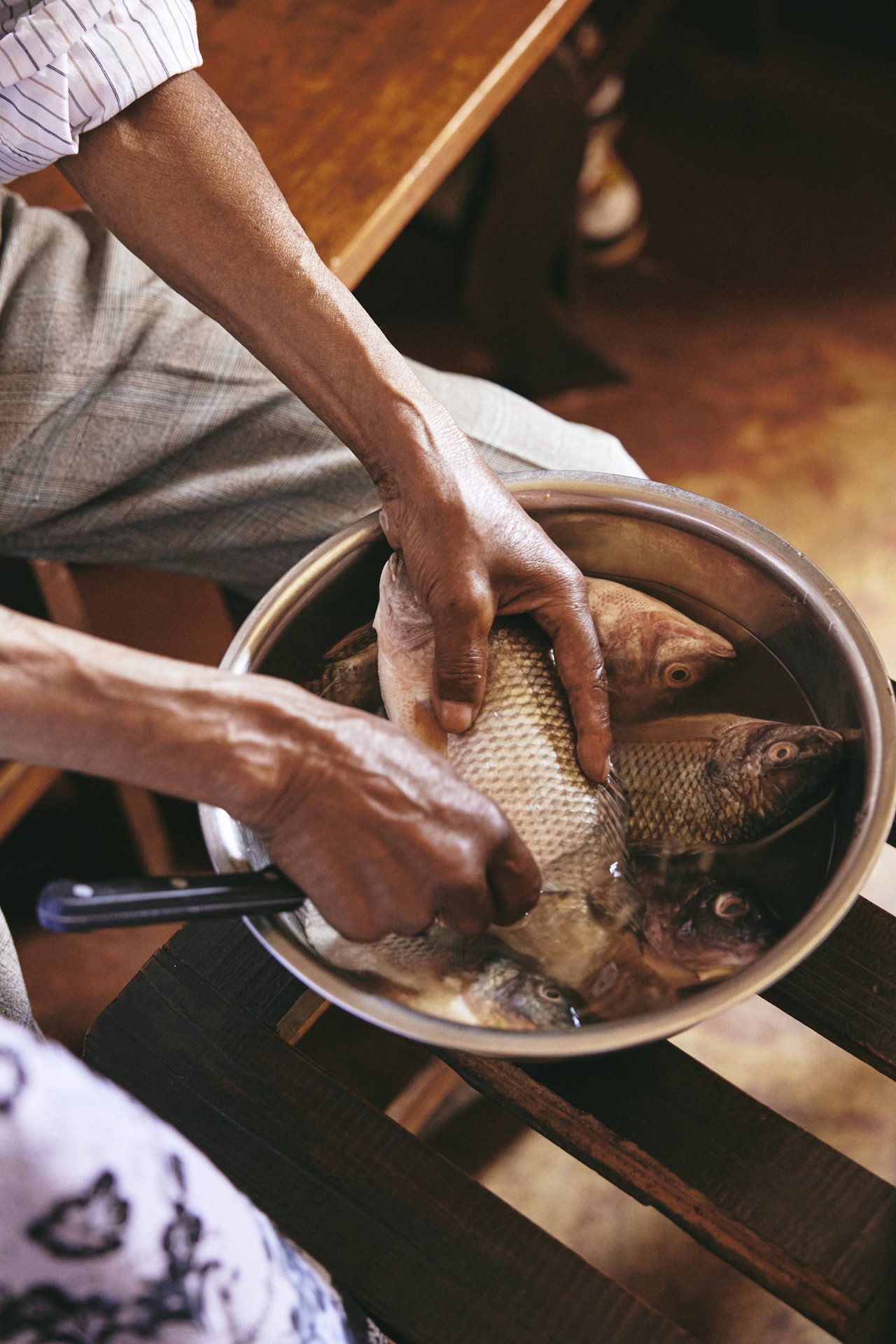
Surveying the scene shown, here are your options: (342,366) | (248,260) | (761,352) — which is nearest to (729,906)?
(342,366)

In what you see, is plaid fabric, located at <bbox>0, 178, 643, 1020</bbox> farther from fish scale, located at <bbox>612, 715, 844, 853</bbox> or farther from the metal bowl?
fish scale, located at <bbox>612, 715, 844, 853</bbox>

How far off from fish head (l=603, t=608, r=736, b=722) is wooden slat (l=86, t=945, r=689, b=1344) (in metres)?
0.35

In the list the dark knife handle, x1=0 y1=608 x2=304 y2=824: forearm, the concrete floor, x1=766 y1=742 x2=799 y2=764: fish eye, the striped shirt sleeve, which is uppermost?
the striped shirt sleeve

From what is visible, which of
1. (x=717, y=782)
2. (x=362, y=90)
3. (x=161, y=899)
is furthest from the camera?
(x=362, y=90)

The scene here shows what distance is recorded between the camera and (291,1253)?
21.1 inches

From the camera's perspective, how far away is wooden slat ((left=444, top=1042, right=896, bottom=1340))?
0.60 m

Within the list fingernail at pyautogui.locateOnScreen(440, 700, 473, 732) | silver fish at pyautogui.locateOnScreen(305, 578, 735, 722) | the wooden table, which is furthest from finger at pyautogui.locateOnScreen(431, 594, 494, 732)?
the wooden table

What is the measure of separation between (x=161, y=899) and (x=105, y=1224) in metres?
0.17

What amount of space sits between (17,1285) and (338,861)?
9.7 inches

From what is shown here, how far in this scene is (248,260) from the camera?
80 cm

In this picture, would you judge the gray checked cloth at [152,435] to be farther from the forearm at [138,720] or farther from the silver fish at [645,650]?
the forearm at [138,720]

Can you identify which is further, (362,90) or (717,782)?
(362,90)

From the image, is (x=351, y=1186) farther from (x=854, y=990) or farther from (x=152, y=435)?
(x=152, y=435)

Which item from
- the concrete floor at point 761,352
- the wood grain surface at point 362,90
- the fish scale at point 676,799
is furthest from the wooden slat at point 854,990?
the wood grain surface at point 362,90
